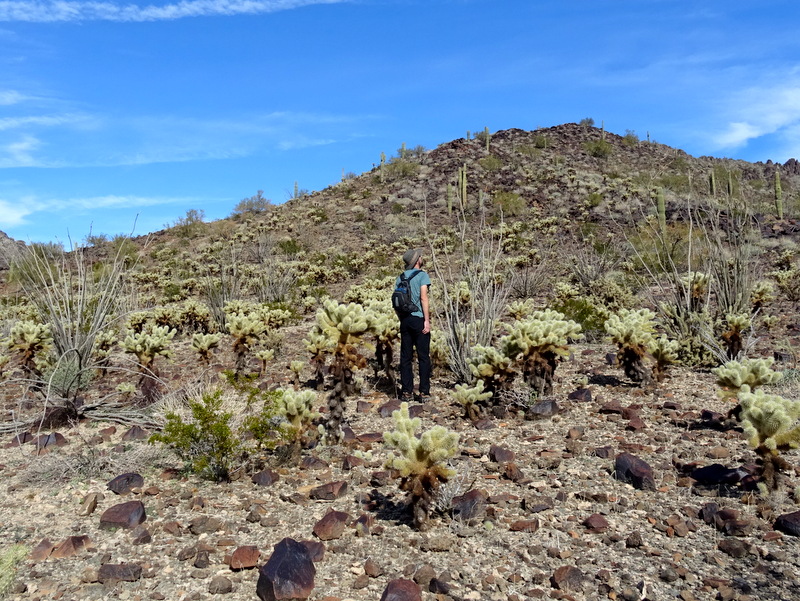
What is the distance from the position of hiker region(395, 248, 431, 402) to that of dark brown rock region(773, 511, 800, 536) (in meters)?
3.31

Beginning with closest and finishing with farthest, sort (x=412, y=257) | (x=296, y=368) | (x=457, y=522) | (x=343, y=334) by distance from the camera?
(x=457, y=522) < (x=343, y=334) < (x=412, y=257) < (x=296, y=368)

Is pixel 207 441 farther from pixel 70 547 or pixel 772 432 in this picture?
pixel 772 432

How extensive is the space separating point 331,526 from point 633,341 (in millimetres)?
3743

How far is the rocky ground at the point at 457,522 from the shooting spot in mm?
2771

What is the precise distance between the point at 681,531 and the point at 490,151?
37175 millimetres

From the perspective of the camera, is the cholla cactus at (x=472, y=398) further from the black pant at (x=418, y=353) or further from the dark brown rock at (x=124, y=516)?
the dark brown rock at (x=124, y=516)

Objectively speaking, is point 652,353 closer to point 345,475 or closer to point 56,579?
point 345,475

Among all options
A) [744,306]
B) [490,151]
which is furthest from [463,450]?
[490,151]

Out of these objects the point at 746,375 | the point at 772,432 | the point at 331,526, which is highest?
the point at 746,375

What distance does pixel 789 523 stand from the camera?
10.0ft

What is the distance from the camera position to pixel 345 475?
412 cm

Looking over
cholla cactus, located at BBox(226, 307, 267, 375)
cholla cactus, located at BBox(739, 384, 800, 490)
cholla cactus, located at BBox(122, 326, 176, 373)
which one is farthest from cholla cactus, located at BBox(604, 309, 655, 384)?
cholla cactus, located at BBox(122, 326, 176, 373)

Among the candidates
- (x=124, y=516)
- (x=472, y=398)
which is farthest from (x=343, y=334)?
(x=124, y=516)

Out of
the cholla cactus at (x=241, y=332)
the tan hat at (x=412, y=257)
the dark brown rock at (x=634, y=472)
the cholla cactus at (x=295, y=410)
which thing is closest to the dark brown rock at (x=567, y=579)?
the dark brown rock at (x=634, y=472)
